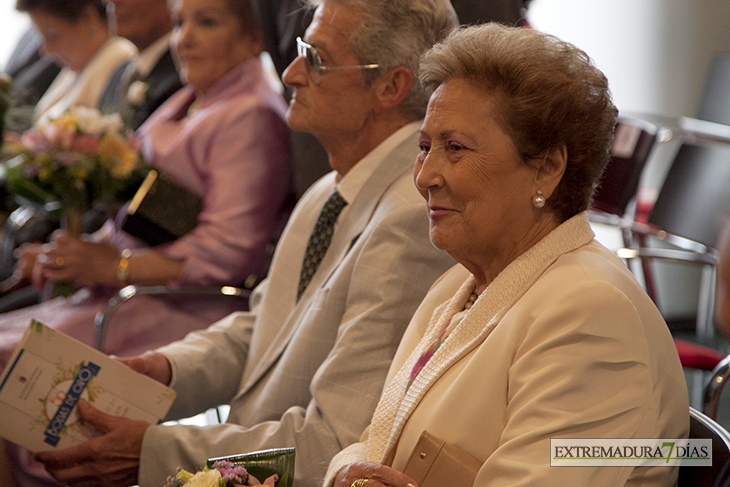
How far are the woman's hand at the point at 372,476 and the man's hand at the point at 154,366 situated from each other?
76 cm

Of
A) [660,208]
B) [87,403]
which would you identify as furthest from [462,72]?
[660,208]

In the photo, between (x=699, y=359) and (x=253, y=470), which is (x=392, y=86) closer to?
(x=253, y=470)

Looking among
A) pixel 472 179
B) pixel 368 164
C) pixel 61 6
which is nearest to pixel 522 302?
pixel 472 179

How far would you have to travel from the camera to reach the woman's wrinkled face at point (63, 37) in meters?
3.99

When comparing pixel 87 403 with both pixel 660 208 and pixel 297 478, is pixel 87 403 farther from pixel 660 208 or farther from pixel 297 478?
pixel 660 208

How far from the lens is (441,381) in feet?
4.09

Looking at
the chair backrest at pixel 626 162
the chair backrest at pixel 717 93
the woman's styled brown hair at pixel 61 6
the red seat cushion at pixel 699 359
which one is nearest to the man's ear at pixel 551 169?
the red seat cushion at pixel 699 359

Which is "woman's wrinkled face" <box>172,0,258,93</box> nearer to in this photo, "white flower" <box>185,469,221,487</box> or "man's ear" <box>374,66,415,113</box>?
"man's ear" <box>374,66,415,113</box>

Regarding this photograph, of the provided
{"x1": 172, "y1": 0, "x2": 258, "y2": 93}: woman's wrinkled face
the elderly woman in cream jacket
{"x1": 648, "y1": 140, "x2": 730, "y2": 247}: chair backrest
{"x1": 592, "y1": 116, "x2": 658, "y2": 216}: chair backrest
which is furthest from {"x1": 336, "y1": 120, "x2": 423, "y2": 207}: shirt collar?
{"x1": 592, "y1": 116, "x2": 658, "y2": 216}: chair backrest

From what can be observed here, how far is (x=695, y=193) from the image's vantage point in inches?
116

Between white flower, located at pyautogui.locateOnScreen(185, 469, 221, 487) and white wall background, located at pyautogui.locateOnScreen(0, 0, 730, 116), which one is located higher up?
white wall background, located at pyautogui.locateOnScreen(0, 0, 730, 116)

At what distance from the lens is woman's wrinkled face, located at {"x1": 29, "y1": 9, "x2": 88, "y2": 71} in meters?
3.99

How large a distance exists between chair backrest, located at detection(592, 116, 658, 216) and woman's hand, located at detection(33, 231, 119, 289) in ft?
6.42

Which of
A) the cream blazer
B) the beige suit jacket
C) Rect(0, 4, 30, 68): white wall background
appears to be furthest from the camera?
Rect(0, 4, 30, 68): white wall background
